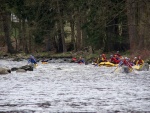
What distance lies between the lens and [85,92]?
85.4 feet

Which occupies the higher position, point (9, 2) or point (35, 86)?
point (9, 2)

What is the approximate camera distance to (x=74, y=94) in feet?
82.7

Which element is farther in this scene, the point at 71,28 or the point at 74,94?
the point at 71,28

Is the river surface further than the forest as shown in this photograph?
No

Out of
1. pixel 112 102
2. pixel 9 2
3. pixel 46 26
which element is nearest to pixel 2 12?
pixel 9 2

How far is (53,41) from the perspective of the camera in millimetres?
71062

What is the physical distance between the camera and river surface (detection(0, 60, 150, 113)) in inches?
822

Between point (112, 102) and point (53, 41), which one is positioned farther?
point (53, 41)

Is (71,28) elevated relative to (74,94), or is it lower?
elevated

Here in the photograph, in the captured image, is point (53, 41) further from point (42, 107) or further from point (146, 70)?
point (42, 107)

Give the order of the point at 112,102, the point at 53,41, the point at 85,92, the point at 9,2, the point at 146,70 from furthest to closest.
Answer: the point at 53,41
the point at 9,2
the point at 146,70
the point at 85,92
the point at 112,102

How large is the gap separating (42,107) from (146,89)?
7.81 m

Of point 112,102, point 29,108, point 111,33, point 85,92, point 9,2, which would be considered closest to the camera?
point 29,108

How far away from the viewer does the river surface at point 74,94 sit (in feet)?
68.5
